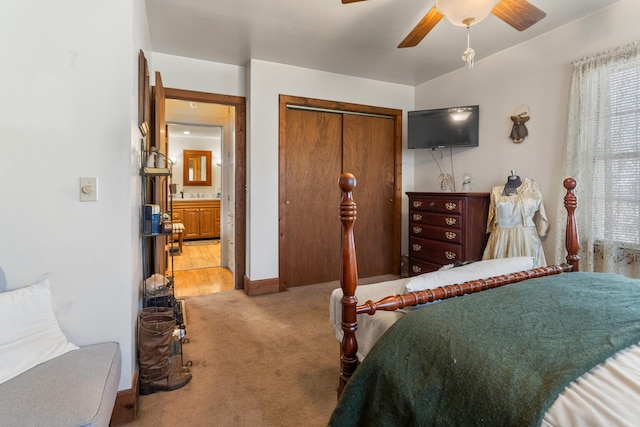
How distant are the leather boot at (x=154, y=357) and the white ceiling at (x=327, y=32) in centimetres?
228

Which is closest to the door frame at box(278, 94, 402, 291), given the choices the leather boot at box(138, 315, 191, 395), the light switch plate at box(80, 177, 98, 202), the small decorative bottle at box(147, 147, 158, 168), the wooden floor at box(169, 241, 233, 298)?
the wooden floor at box(169, 241, 233, 298)

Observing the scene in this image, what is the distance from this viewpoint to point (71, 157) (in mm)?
1508

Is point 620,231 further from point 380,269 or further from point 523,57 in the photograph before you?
point 380,269

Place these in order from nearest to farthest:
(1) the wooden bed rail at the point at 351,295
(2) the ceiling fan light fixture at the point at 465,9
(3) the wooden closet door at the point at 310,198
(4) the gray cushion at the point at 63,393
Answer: (4) the gray cushion at the point at 63,393 < (1) the wooden bed rail at the point at 351,295 < (2) the ceiling fan light fixture at the point at 465,9 < (3) the wooden closet door at the point at 310,198

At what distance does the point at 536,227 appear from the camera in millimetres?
2949

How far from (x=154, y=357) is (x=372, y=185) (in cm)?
311

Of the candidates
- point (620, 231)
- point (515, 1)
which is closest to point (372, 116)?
point (515, 1)

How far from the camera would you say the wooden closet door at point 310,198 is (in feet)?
12.3

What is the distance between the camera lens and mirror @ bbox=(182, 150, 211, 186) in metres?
7.73

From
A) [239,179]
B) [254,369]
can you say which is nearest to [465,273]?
[254,369]

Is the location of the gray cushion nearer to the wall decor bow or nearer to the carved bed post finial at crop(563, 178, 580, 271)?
the carved bed post finial at crop(563, 178, 580, 271)

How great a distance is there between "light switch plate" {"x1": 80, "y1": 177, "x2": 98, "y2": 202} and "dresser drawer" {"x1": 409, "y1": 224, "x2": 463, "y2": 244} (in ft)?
9.44

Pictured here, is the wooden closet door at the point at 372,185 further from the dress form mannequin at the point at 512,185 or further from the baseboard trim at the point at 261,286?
the dress form mannequin at the point at 512,185

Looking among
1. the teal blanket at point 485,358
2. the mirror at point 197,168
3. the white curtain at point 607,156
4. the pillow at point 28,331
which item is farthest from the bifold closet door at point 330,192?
the mirror at point 197,168
